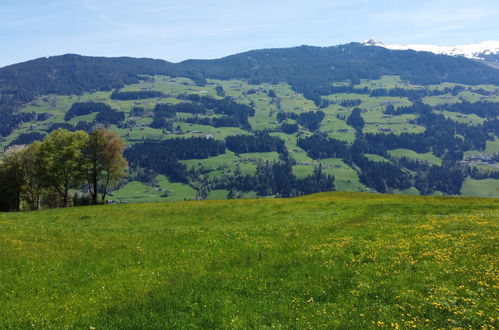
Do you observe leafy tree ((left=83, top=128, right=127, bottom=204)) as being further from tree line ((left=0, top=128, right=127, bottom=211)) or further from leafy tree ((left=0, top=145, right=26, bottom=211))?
leafy tree ((left=0, top=145, right=26, bottom=211))

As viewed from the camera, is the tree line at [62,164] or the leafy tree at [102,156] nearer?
the tree line at [62,164]

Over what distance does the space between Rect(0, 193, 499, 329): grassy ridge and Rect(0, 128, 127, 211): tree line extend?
2054 inches

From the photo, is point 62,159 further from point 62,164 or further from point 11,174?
point 11,174

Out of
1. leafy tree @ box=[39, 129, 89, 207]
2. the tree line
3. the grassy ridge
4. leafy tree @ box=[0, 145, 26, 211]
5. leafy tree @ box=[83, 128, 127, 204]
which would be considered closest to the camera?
the grassy ridge

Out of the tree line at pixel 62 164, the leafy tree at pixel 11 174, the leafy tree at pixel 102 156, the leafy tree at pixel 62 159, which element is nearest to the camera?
the leafy tree at pixel 62 159

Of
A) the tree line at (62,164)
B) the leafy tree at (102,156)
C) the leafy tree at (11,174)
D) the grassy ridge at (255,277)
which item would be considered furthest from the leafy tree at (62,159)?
the grassy ridge at (255,277)

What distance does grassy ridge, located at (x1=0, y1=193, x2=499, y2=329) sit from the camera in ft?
51.6

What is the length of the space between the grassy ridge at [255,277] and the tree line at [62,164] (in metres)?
52.2

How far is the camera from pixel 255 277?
2114cm

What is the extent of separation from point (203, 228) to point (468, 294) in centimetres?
2811

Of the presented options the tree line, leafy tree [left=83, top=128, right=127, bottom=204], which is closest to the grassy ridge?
the tree line

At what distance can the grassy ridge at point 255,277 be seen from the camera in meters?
15.7

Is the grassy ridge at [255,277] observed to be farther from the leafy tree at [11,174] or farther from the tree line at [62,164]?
the leafy tree at [11,174]

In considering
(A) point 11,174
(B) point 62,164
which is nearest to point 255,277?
(B) point 62,164
